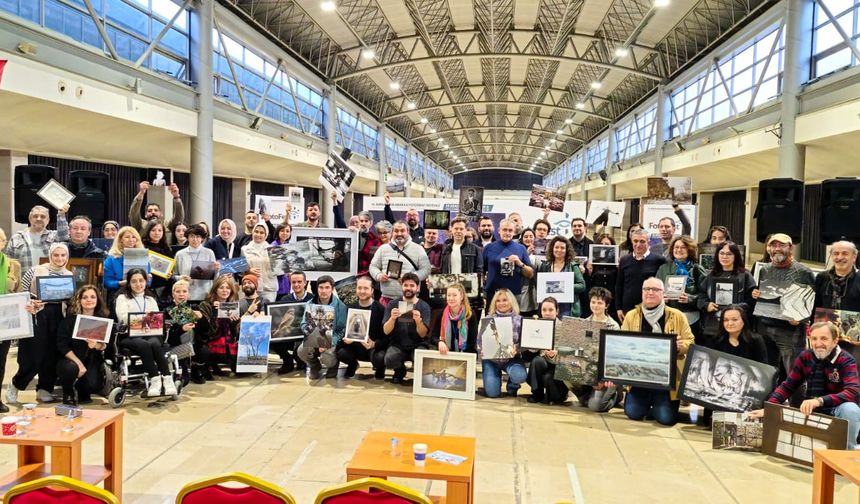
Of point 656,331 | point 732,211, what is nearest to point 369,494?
point 656,331

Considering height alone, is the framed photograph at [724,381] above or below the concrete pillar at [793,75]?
below

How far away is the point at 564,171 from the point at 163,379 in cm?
4571

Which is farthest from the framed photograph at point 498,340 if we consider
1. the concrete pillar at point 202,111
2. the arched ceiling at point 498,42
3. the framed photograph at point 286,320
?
the arched ceiling at point 498,42

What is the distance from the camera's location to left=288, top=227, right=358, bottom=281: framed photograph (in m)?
8.20

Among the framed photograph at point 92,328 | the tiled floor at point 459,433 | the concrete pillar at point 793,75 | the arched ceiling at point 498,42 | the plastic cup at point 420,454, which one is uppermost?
the arched ceiling at point 498,42

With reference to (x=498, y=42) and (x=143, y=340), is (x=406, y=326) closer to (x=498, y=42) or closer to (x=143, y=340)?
(x=143, y=340)

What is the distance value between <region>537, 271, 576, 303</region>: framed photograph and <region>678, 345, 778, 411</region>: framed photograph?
1585mm

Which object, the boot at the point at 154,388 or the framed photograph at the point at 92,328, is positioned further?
the boot at the point at 154,388

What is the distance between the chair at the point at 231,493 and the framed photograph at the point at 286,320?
4.63 m

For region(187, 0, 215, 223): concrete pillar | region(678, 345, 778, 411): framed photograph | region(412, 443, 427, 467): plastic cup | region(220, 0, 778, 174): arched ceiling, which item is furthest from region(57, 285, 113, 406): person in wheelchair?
region(220, 0, 778, 174): arched ceiling

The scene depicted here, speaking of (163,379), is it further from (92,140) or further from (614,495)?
(92,140)

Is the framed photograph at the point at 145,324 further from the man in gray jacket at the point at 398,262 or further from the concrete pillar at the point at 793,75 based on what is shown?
the concrete pillar at the point at 793,75

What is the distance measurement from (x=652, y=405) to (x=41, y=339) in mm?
5818

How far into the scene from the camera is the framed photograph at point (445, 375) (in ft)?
21.5
